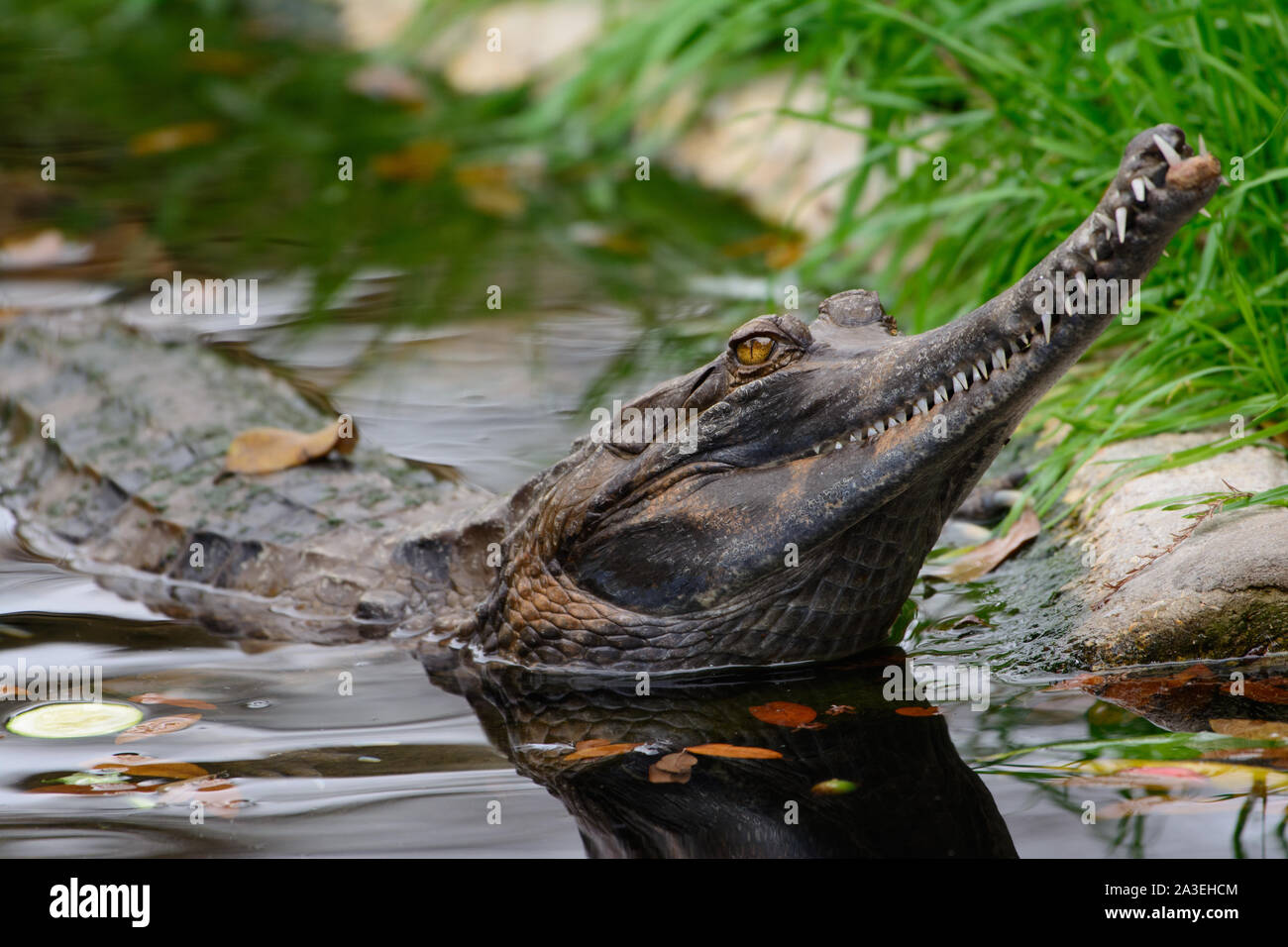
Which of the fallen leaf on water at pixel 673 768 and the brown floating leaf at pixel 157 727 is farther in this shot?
the brown floating leaf at pixel 157 727

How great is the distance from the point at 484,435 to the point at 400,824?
2729 mm

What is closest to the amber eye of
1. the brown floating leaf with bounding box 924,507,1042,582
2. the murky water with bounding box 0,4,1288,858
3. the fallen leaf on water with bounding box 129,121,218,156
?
the murky water with bounding box 0,4,1288,858

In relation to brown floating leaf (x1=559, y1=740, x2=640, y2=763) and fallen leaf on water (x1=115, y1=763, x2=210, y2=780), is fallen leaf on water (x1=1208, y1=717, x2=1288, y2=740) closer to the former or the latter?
brown floating leaf (x1=559, y1=740, x2=640, y2=763)

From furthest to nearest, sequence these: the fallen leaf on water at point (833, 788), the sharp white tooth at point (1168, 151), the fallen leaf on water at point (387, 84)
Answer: the fallen leaf on water at point (387, 84)
the fallen leaf on water at point (833, 788)
the sharp white tooth at point (1168, 151)

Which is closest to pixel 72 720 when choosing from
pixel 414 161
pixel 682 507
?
pixel 682 507

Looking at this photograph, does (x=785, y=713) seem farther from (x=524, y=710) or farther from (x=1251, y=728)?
(x=1251, y=728)

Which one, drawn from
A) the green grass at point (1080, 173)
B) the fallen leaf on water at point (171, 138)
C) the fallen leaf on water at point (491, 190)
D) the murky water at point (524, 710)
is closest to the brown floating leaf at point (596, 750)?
the murky water at point (524, 710)

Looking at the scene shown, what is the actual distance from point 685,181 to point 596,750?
5.87 metres

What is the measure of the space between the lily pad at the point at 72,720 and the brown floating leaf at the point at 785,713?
156 cm

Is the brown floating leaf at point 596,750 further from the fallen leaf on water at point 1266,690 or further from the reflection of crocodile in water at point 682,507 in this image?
the fallen leaf on water at point 1266,690

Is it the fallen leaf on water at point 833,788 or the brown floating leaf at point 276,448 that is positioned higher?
the brown floating leaf at point 276,448

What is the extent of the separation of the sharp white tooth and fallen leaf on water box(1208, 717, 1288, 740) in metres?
1.21

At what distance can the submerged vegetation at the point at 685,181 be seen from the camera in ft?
14.4

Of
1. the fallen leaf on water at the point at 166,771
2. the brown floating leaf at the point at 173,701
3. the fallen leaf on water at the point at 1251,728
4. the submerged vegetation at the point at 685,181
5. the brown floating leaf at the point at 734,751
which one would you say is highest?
the submerged vegetation at the point at 685,181
